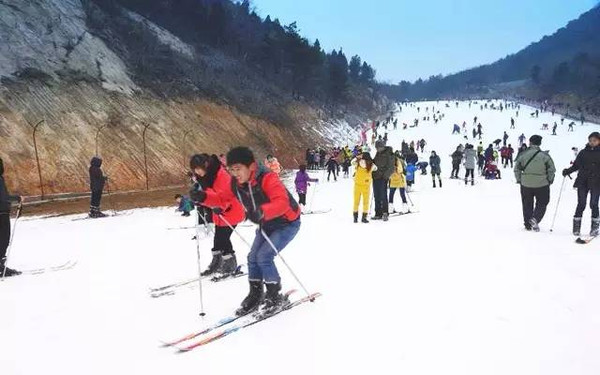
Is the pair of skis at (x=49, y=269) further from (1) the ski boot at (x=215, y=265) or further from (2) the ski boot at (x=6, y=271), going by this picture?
(1) the ski boot at (x=215, y=265)

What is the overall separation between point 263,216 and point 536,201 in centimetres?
663

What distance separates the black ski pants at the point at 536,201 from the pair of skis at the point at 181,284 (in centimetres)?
574

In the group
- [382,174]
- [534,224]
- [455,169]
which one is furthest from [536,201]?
[455,169]

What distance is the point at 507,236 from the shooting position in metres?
8.46

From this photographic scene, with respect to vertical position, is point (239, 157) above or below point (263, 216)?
above

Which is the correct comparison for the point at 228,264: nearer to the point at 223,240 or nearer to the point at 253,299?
the point at 223,240


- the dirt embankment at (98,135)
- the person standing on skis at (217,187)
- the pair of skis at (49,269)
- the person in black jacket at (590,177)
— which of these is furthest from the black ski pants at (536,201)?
the dirt embankment at (98,135)

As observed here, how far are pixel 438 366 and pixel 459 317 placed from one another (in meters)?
1.05

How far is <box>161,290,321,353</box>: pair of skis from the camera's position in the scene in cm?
414

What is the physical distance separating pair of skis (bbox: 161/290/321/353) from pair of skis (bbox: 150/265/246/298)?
133cm

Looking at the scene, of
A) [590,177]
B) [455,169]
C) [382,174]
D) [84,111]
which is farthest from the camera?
[84,111]

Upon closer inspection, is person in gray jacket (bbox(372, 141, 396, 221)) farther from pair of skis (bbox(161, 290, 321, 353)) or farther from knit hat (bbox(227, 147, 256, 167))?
knit hat (bbox(227, 147, 256, 167))

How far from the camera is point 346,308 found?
4945 millimetres

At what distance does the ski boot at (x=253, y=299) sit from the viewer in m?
4.80
